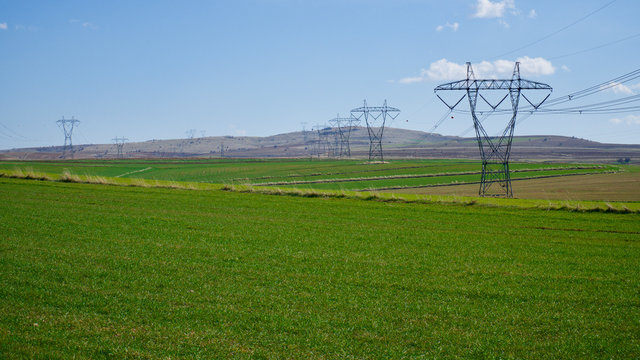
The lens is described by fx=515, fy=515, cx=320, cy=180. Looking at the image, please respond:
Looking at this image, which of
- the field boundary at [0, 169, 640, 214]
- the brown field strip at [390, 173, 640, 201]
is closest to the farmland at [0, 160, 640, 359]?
the field boundary at [0, 169, 640, 214]

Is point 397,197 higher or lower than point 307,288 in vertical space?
higher

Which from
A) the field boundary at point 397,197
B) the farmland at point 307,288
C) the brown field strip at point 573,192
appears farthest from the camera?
the brown field strip at point 573,192

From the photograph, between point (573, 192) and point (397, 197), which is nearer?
point (397, 197)

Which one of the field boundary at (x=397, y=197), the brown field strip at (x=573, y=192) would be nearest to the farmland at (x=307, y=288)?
the field boundary at (x=397, y=197)

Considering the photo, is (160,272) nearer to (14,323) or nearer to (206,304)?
(206,304)

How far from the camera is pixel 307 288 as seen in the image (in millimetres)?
11102

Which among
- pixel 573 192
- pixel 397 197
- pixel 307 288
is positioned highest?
pixel 397 197

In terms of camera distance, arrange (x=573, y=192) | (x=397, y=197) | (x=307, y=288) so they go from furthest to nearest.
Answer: (x=573, y=192) → (x=397, y=197) → (x=307, y=288)

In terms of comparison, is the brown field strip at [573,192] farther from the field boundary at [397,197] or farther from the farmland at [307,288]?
the farmland at [307,288]

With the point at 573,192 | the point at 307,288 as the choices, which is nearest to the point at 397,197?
the point at 307,288

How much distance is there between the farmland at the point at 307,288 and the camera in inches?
327

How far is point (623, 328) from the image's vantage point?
9.28 metres

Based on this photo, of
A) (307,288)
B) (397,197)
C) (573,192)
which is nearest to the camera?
(307,288)

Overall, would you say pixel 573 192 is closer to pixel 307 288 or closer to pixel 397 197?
pixel 397 197
